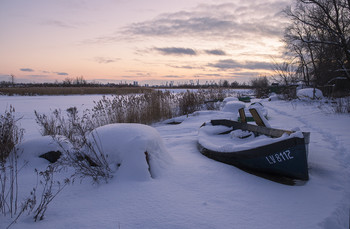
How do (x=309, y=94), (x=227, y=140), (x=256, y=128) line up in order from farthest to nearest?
(x=309, y=94), (x=227, y=140), (x=256, y=128)

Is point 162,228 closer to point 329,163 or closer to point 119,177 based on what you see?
point 119,177

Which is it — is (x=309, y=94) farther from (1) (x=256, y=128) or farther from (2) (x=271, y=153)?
(2) (x=271, y=153)

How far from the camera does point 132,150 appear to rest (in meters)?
3.38

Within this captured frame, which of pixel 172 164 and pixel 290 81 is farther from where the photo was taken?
pixel 290 81

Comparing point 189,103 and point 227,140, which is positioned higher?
point 189,103

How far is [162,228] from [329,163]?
348 centimetres

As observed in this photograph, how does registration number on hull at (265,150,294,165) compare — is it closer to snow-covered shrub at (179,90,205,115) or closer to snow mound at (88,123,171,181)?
snow mound at (88,123,171,181)

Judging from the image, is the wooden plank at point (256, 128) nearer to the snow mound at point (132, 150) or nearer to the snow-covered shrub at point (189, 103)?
the snow mound at point (132, 150)

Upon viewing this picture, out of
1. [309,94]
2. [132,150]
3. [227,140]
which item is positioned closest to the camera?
[132,150]

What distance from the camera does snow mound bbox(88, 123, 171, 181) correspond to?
329 centimetres

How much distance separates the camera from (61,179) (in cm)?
349

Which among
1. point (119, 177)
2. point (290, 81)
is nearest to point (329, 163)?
Answer: point (119, 177)

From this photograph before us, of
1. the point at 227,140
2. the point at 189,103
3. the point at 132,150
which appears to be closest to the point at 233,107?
the point at 189,103

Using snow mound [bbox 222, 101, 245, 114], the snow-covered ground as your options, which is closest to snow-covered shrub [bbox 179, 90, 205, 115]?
snow mound [bbox 222, 101, 245, 114]
